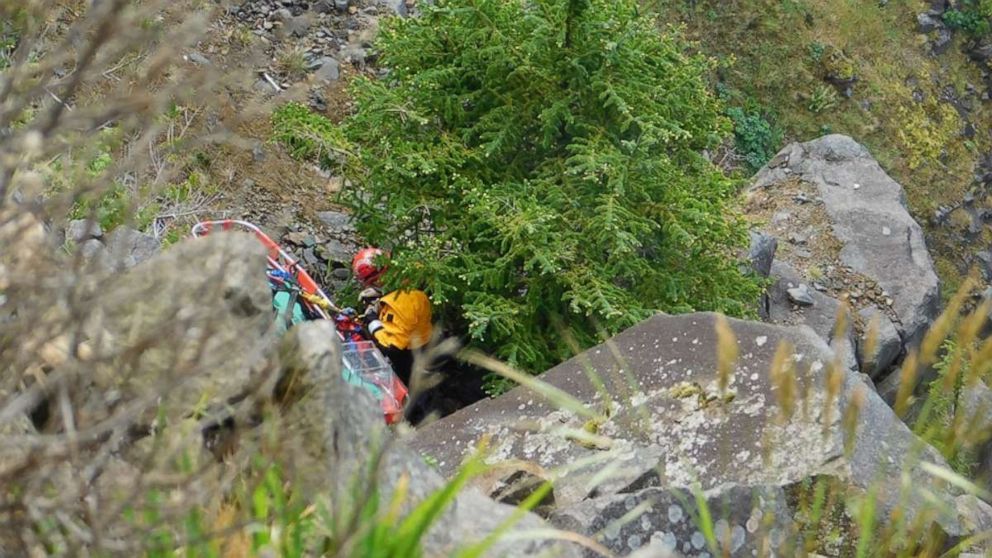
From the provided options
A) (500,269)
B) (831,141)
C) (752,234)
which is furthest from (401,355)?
(831,141)

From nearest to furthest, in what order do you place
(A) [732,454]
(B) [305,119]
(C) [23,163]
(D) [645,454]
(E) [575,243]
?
(C) [23,163] < (D) [645,454] < (A) [732,454] < (E) [575,243] < (B) [305,119]

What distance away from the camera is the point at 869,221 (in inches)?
567

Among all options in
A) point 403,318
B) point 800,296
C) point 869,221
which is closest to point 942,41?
point 869,221

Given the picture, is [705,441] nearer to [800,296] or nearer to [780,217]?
[800,296]

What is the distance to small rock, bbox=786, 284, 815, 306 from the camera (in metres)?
12.6

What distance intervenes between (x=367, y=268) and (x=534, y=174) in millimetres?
1521

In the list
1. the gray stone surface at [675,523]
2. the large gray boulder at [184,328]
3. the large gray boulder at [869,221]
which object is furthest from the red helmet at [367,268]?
the large gray boulder at [869,221]

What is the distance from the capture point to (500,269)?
845 centimetres

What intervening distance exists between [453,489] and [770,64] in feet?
57.8

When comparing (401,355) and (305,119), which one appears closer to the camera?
(401,355)

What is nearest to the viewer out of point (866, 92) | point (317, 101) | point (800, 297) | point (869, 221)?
point (800, 297)

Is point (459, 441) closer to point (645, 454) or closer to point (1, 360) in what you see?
point (645, 454)

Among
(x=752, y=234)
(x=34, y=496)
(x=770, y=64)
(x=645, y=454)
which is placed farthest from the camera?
(x=770, y=64)

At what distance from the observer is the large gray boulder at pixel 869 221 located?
43.9 feet
